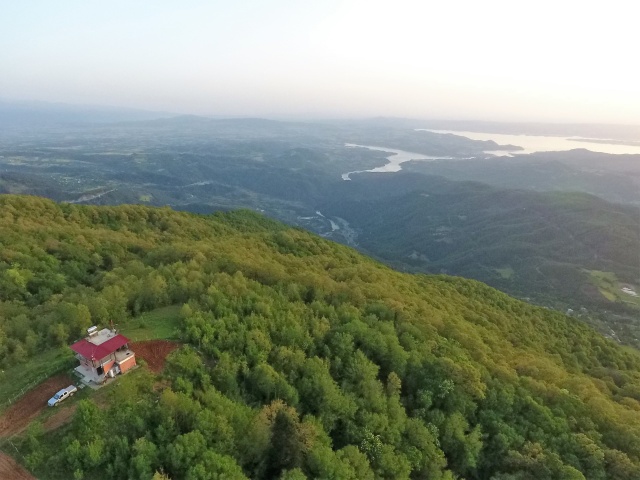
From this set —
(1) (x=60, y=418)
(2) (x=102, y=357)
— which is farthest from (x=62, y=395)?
(2) (x=102, y=357)

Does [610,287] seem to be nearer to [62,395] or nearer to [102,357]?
[102,357]

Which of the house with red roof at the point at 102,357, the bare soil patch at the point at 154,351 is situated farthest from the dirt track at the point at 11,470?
the bare soil patch at the point at 154,351

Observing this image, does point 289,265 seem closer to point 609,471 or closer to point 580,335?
point 609,471

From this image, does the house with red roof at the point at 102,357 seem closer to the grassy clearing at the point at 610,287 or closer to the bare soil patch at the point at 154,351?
the bare soil patch at the point at 154,351

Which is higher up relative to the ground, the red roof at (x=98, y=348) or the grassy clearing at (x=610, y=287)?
the red roof at (x=98, y=348)

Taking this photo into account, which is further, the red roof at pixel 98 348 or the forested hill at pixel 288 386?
the red roof at pixel 98 348

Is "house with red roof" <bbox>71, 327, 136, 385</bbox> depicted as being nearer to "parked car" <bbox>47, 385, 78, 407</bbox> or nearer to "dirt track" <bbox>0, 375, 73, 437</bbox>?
"parked car" <bbox>47, 385, 78, 407</bbox>

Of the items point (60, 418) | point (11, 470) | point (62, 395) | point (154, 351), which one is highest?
point (154, 351)
